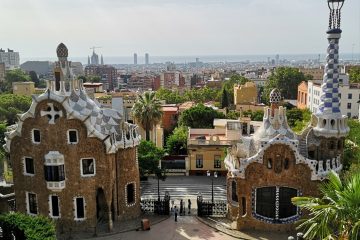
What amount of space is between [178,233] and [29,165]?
13048 millimetres

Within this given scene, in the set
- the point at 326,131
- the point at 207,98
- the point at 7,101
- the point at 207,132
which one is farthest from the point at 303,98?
the point at 326,131

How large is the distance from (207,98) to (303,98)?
2747cm

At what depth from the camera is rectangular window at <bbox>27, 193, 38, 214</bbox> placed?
1334 inches

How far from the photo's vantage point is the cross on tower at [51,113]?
3175 cm

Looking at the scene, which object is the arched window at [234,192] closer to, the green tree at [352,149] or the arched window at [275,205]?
the arched window at [275,205]

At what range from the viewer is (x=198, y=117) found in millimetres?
68188

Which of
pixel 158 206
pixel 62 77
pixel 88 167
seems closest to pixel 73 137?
pixel 88 167

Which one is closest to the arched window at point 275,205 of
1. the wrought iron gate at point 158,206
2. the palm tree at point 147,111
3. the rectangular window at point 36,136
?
the wrought iron gate at point 158,206

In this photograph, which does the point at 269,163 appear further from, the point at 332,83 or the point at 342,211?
the point at 342,211

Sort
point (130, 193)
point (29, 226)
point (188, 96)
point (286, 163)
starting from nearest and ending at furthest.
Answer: point (29, 226) → point (286, 163) → point (130, 193) → point (188, 96)

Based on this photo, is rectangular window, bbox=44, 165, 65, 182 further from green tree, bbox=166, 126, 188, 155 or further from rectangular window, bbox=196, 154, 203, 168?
green tree, bbox=166, 126, 188, 155

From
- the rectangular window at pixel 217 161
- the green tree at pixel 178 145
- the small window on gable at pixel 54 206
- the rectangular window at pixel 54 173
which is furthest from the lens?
the green tree at pixel 178 145

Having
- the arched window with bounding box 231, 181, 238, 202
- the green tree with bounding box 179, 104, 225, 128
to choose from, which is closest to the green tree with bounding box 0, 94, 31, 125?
the green tree with bounding box 179, 104, 225, 128

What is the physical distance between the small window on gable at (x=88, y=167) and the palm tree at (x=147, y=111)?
17.7 m
